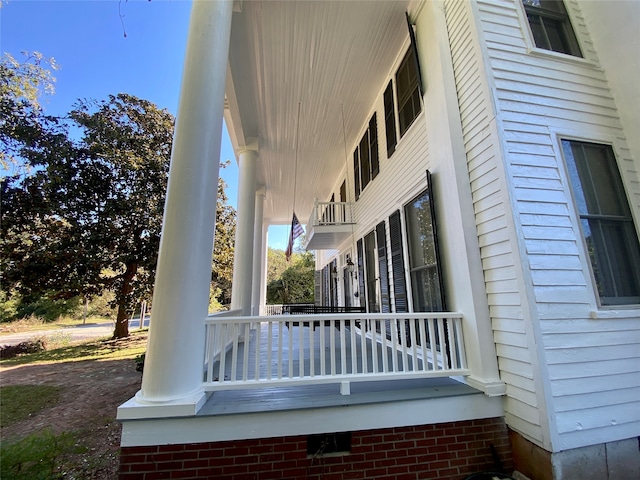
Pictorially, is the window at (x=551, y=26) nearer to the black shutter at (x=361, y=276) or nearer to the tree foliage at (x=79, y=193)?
the black shutter at (x=361, y=276)

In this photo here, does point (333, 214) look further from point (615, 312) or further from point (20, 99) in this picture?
point (20, 99)

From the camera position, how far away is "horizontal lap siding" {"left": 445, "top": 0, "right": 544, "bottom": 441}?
8.19 ft

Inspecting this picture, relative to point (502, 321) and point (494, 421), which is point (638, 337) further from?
point (494, 421)

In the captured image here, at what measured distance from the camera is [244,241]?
20.6 feet

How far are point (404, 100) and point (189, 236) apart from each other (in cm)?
423

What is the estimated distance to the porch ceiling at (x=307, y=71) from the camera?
14.4 ft

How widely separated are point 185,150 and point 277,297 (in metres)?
24.8

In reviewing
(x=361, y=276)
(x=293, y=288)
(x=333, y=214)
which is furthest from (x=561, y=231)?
(x=293, y=288)

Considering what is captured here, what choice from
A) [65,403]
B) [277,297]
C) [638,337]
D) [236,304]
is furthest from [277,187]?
[277,297]

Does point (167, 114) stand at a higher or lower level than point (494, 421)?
higher

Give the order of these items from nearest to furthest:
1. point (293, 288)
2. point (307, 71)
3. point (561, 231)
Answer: point (561, 231) < point (307, 71) < point (293, 288)

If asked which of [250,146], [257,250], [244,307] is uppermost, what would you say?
[250,146]

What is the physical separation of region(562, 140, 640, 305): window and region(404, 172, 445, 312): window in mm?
1386

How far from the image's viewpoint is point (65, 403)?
5.37 meters
